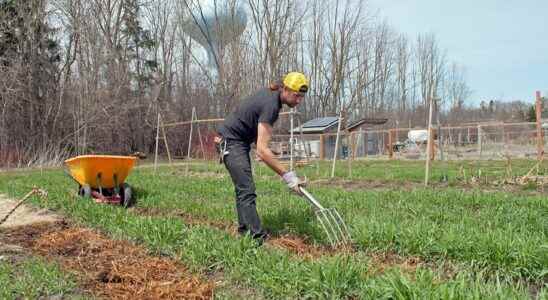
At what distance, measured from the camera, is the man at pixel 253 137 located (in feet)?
14.5

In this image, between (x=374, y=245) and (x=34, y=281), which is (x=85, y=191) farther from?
(x=374, y=245)

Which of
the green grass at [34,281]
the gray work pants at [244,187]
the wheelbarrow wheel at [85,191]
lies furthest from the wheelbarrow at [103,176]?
the green grass at [34,281]

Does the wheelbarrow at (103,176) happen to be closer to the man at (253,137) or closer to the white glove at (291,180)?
the man at (253,137)

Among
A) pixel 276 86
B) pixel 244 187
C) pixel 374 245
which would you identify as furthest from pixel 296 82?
pixel 374 245

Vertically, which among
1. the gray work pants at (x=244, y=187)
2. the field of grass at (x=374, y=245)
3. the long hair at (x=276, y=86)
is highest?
the long hair at (x=276, y=86)

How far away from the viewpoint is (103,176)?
830 centimetres

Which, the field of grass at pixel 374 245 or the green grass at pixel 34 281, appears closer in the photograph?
the field of grass at pixel 374 245

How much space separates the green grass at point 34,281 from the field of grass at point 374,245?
0.11 metres

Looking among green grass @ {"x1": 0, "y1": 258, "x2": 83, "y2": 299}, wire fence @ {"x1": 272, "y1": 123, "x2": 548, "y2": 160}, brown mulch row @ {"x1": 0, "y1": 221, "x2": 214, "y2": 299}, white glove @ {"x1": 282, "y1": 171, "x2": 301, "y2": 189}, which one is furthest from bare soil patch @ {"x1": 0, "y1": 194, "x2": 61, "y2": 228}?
wire fence @ {"x1": 272, "y1": 123, "x2": 548, "y2": 160}

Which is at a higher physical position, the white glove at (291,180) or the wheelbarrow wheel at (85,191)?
the white glove at (291,180)

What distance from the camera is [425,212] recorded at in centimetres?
584

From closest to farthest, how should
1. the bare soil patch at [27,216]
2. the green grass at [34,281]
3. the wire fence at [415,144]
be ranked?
the green grass at [34,281]
the bare soil patch at [27,216]
the wire fence at [415,144]

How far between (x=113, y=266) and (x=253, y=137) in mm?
1921

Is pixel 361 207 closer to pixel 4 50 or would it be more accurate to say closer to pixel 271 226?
pixel 271 226
